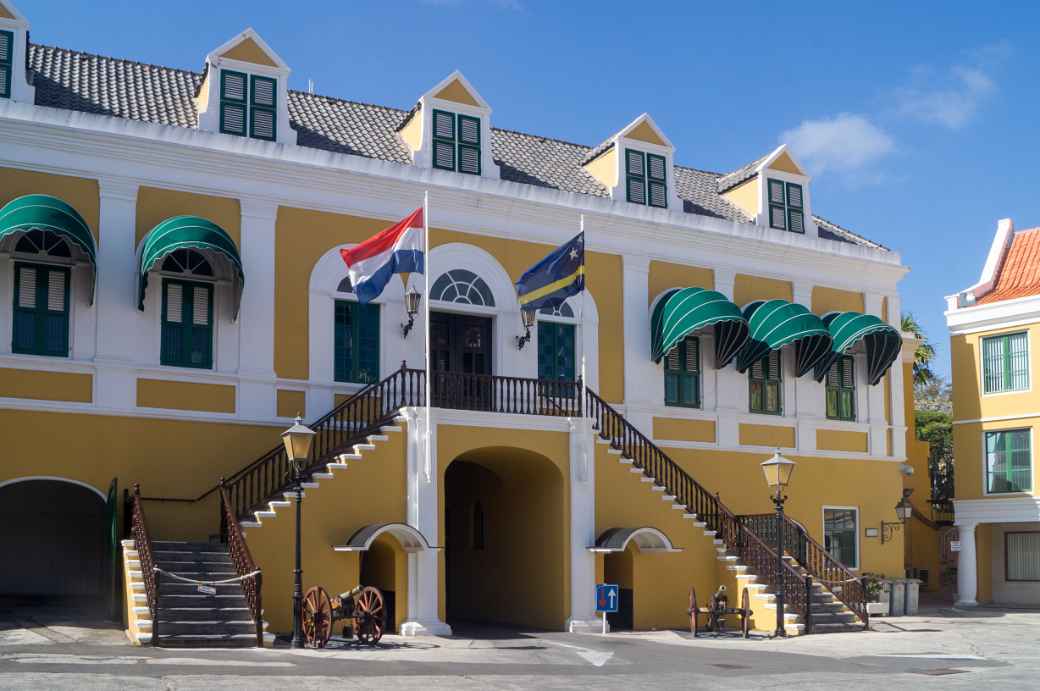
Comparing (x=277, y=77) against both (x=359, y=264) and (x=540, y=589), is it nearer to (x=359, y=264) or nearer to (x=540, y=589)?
(x=359, y=264)

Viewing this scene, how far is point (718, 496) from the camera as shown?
27891 millimetres

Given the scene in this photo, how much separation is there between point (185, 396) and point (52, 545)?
6422 mm

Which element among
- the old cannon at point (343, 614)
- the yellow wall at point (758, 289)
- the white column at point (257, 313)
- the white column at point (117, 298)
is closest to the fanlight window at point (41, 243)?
the white column at point (117, 298)

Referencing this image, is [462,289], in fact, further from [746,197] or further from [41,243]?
[746,197]

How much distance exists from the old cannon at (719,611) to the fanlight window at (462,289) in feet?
24.1

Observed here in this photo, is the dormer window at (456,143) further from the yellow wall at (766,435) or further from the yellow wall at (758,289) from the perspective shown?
the yellow wall at (766,435)

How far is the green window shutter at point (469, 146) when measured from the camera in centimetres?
2739

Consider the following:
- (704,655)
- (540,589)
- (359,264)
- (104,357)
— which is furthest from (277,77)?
(704,655)

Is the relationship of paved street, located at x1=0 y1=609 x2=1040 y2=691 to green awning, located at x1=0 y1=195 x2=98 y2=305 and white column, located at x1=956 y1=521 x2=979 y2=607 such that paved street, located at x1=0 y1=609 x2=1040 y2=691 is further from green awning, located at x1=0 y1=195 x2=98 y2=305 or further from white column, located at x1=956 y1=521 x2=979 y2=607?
white column, located at x1=956 y1=521 x2=979 y2=607

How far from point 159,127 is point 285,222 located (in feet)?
9.63

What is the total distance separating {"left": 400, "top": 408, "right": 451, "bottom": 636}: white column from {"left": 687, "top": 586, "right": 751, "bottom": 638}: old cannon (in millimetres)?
4573

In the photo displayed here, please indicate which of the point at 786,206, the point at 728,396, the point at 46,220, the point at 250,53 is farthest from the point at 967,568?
the point at 46,220

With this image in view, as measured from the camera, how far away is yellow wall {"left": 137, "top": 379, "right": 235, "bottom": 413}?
23375 millimetres

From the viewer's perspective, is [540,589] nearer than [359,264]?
No
